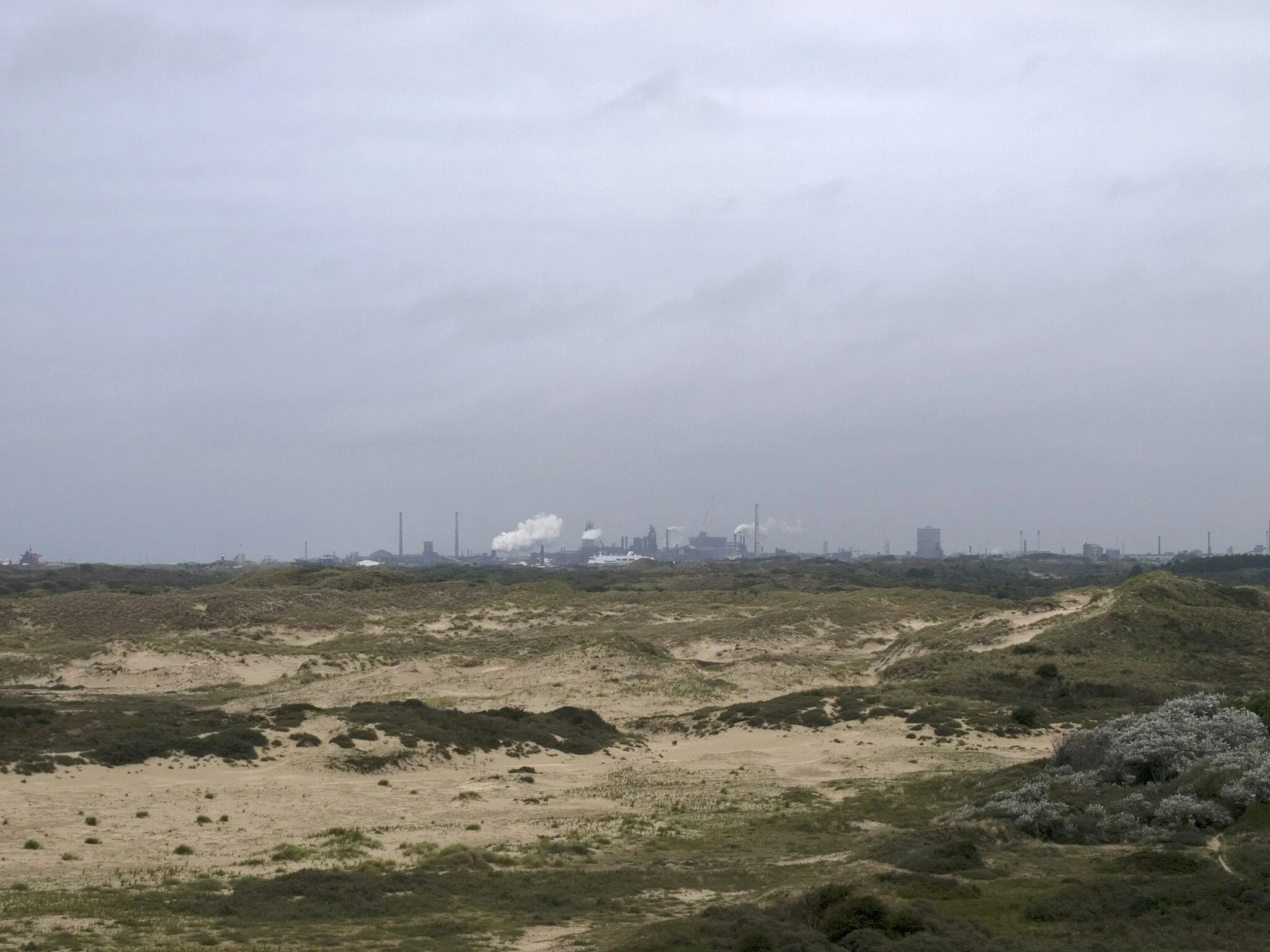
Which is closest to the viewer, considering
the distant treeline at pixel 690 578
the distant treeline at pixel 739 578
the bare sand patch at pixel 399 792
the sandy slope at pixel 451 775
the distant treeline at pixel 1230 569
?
the bare sand patch at pixel 399 792

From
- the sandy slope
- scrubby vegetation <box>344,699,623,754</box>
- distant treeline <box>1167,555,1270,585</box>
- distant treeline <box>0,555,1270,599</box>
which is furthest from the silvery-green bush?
distant treeline <box>1167,555,1270,585</box>

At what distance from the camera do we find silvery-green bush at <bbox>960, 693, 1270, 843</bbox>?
20250 mm

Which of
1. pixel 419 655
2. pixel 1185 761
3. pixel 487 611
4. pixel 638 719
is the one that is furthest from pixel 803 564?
pixel 1185 761

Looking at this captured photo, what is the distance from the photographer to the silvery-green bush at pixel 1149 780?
2025 cm

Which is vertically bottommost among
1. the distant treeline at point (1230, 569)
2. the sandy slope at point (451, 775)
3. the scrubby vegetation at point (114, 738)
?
the distant treeline at point (1230, 569)

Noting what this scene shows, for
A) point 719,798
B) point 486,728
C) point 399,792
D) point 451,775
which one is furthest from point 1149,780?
point 486,728

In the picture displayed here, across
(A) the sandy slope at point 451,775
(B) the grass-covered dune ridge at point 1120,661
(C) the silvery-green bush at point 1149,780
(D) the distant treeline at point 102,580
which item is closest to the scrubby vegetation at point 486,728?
(A) the sandy slope at point 451,775

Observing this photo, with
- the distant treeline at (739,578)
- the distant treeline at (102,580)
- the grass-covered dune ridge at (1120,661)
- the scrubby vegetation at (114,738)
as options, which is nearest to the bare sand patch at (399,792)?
the scrubby vegetation at (114,738)

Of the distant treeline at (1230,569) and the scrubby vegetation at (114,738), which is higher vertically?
the scrubby vegetation at (114,738)

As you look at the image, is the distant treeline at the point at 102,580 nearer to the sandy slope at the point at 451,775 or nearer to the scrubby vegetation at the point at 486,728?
the sandy slope at the point at 451,775

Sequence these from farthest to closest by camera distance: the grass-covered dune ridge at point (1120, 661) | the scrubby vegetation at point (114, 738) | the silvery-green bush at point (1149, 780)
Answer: the grass-covered dune ridge at point (1120, 661) → the scrubby vegetation at point (114, 738) → the silvery-green bush at point (1149, 780)

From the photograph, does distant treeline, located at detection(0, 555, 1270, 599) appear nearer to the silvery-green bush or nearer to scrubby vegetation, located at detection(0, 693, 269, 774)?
scrubby vegetation, located at detection(0, 693, 269, 774)

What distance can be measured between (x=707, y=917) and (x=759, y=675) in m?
39.4

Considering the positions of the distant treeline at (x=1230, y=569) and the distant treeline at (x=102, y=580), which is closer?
the distant treeline at (x=102, y=580)
